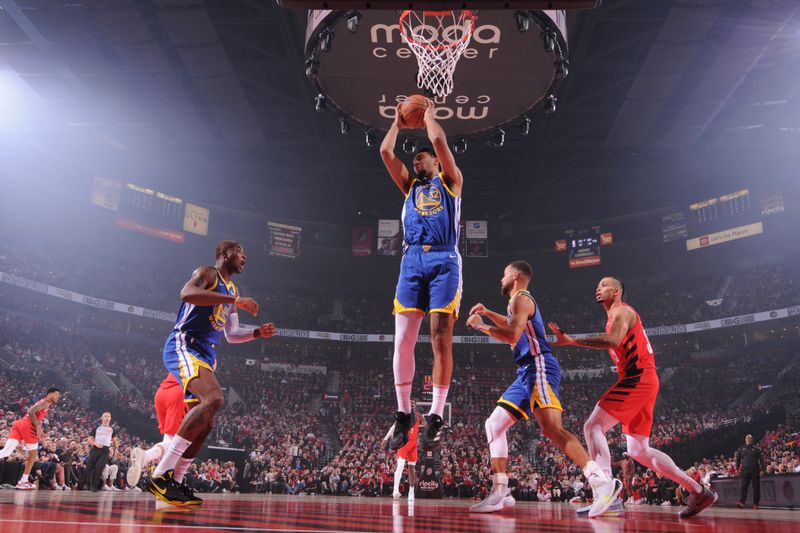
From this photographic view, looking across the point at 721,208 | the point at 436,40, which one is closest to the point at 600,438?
the point at 436,40

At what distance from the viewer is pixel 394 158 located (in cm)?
489

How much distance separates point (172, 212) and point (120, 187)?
2.55 m

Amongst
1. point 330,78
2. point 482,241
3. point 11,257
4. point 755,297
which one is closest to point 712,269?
point 755,297

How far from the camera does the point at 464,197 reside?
1141 inches

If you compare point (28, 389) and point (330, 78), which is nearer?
point (330, 78)

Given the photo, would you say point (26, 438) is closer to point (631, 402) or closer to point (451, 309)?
point (451, 309)

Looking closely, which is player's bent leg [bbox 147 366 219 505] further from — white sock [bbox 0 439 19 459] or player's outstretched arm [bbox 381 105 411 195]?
white sock [bbox 0 439 19 459]

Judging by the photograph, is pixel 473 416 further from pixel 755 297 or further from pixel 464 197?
pixel 755 297

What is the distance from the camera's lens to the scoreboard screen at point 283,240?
2970cm

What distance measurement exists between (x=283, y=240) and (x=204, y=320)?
83.0ft

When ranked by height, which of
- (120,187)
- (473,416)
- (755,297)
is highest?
(120,187)

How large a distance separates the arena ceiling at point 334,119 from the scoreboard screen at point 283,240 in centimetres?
193

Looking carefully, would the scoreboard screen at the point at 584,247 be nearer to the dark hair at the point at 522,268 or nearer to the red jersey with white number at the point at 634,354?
the red jersey with white number at the point at 634,354

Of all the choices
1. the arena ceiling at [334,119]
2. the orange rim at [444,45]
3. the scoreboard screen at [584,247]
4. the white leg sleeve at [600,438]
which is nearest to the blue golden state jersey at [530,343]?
the white leg sleeve at [600,438]
